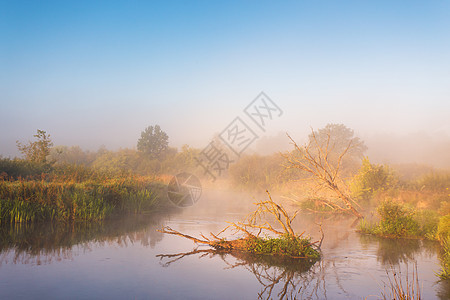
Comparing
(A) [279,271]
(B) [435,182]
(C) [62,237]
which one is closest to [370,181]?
(B) [435,182]

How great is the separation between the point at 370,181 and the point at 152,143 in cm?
4270

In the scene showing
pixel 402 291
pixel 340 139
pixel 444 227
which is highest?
pixel 340 139

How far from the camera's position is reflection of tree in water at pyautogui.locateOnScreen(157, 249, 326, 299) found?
6785mm

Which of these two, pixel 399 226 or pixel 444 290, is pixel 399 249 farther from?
pixel 444 290

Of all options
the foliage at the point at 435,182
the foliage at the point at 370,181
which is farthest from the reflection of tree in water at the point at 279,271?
the foliage at the point at 435,182

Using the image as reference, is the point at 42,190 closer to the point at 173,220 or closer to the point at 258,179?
the point at 173,220

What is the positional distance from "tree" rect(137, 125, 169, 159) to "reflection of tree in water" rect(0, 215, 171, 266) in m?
45.8

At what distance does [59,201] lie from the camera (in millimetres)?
14344

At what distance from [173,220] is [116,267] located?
26.4 feet

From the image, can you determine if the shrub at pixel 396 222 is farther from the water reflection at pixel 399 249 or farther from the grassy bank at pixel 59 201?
the grassy bank at pixel 59 201

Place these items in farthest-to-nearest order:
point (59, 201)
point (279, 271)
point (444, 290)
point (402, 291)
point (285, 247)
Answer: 1. point (59, 201)
2. point (285, 247)
3. point (279, 271)
4. point (444, 290)
5. point (402, 291)

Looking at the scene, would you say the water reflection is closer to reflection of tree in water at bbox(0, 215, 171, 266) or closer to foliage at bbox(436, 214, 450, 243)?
foliage at bbox(436, 214, 450, 243)

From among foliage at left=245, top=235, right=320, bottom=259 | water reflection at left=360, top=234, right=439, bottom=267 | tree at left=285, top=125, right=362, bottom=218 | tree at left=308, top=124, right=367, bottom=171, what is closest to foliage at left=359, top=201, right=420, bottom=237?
water reflection at left=360, top=234, right=439, bottom=267

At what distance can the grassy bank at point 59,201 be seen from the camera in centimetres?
1341
